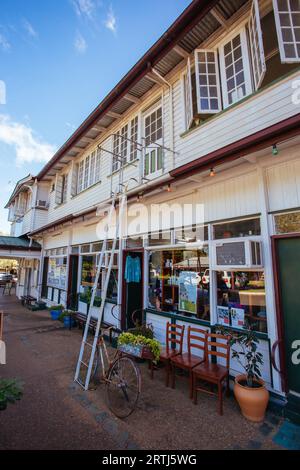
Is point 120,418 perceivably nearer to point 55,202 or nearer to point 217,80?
point 217,80

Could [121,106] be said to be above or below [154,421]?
above

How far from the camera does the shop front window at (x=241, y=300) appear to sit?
394cm

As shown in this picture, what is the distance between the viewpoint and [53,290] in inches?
474

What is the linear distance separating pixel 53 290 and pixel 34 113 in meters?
8.16

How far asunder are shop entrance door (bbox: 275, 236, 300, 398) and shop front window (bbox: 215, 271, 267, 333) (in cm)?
38

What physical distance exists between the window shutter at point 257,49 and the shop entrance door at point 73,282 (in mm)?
9018

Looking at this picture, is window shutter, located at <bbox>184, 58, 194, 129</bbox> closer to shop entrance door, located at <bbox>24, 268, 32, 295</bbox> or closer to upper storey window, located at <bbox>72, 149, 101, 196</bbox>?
upper storey window, located at <bbox>72, 149, 101, 196</bbox>

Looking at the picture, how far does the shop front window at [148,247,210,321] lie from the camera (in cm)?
497

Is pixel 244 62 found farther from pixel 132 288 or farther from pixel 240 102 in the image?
pixel 132 288

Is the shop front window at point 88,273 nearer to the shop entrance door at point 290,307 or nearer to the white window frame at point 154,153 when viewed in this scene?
the white window frame at point 154,153

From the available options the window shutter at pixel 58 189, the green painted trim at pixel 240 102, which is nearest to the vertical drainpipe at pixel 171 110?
the green painted trim at pixel 240 102

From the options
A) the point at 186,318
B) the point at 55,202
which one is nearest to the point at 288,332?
Result: the point at 186,318

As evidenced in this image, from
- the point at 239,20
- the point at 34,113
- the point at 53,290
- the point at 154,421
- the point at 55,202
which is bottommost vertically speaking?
the point at 154,421

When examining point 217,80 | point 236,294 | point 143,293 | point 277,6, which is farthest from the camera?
point 143,293
